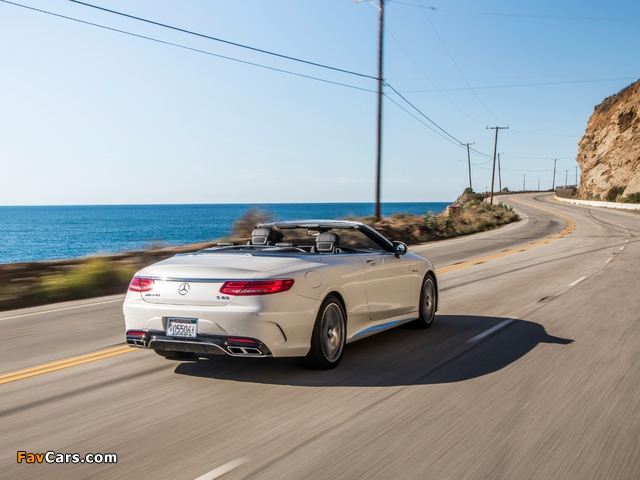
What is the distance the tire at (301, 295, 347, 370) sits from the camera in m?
6.14

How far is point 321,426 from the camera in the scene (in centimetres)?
473

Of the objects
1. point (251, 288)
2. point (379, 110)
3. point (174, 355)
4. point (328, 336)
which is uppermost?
point (379, 110)

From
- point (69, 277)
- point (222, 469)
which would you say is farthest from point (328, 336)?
point (69, 277)

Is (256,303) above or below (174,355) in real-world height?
above

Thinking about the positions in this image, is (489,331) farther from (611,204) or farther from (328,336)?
(611,204)

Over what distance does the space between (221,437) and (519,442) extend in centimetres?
198

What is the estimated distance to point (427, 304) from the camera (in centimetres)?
886

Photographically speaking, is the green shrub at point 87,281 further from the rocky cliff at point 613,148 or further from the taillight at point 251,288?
the rocky cliff at point 613,148

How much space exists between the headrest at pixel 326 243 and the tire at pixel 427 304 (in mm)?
2115

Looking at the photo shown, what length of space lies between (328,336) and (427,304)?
111 inches

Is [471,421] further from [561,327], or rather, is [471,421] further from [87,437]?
[561,327]

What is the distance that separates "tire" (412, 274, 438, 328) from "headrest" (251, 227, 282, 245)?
2332 mm

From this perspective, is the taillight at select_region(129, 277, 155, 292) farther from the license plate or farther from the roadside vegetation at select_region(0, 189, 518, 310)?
the roadside vegetation at select_region(0, 189, 518, 310)

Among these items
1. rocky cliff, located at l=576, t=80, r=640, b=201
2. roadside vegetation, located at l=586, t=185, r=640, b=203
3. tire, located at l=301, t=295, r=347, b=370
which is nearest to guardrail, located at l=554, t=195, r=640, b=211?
roadside vegetation, located at l=586, t=185, r=640, b=203
